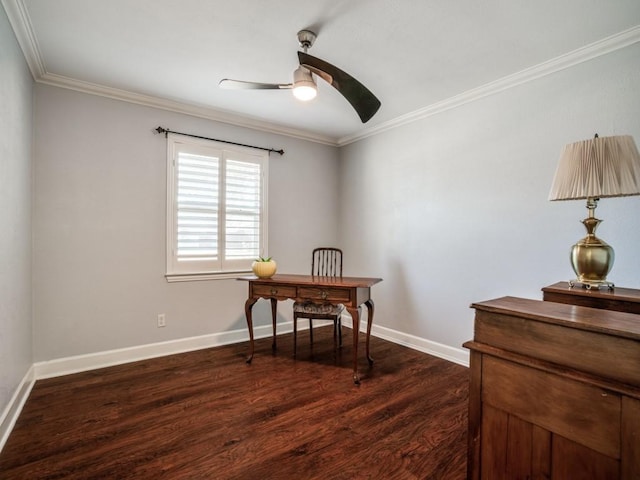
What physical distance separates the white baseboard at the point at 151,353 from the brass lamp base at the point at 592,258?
1481 mm

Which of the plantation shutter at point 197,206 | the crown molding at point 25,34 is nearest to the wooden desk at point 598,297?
the plantation shutter at point 197,206

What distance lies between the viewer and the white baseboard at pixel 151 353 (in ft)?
7.24

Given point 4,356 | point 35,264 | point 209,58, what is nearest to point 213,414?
point 4,356

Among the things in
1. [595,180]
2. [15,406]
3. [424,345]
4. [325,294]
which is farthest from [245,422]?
[595,180]

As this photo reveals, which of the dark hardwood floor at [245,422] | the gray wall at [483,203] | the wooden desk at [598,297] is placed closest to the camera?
the wooden desk at [598,297]

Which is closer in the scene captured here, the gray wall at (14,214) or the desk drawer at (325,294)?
the gray wall at (14,214)

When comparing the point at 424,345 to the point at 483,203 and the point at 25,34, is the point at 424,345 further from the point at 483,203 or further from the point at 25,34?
the point at 25,34

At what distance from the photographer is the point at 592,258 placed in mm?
1698

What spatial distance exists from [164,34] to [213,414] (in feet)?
8.49

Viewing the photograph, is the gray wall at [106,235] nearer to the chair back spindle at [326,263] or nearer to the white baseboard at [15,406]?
the white baseboard at [15,406]

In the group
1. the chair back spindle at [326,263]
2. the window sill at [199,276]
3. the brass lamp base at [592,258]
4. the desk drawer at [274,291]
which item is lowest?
the desk drawer at [274,291]

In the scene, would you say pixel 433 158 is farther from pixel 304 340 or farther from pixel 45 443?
pixel 45 443

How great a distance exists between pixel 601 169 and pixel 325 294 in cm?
193

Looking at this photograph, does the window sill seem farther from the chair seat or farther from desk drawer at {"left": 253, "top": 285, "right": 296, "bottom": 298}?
the chair seat
